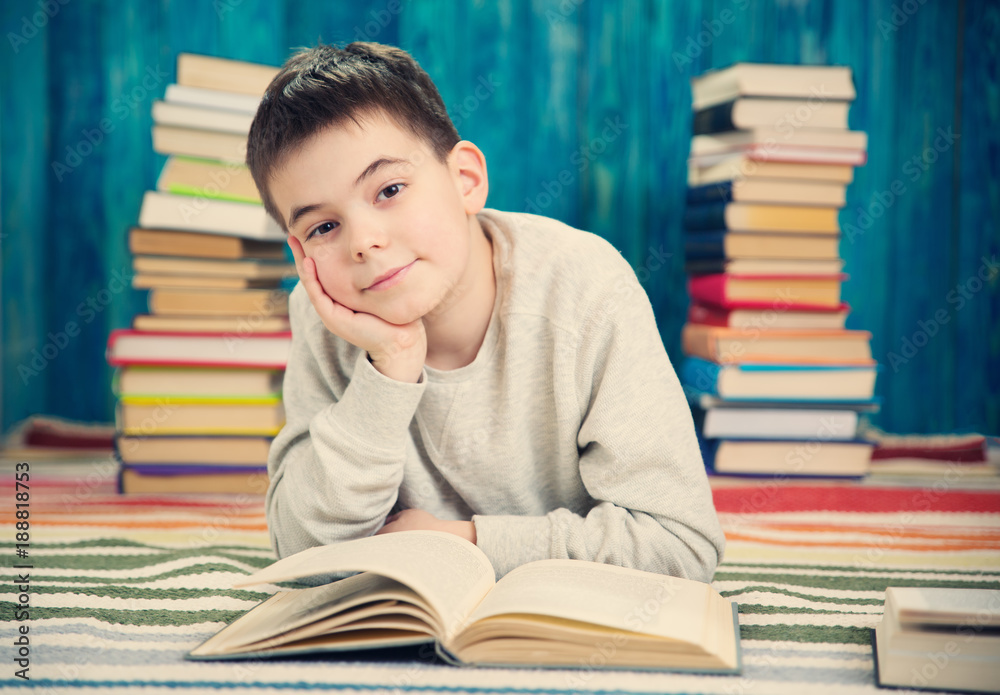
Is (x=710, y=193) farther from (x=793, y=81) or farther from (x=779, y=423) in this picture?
(x=779, y=423)

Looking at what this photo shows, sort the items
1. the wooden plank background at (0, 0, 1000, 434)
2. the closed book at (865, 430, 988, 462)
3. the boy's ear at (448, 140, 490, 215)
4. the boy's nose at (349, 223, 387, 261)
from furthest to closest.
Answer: the wooden plank background at (0, 0, 1000, 434), the closed book at (865, 430, 988, 462), the boy's ear at (448, 140, 490, 215), the boy's nose at (349, 223, 387, 261)

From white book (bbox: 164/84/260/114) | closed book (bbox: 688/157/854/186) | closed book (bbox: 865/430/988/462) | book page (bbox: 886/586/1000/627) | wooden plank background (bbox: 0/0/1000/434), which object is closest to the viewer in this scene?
book page (bbox: 886/586/1000/627)

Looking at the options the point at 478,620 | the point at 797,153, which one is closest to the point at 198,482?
the point at 478,620

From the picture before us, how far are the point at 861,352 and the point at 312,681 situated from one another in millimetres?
1419

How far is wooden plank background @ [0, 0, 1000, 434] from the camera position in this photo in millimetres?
2043

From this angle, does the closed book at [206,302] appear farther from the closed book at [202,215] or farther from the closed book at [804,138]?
the closed book at [804,138]

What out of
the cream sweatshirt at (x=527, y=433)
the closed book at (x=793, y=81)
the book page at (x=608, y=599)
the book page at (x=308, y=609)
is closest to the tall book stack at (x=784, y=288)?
the closed book at (x=793, y=81)

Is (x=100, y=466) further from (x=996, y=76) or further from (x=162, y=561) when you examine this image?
(x=996, y=76)

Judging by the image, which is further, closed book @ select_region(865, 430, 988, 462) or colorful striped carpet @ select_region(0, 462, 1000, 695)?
closed book @ select_region(865, 430, 988, 462)

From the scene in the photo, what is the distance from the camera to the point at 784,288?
1.77 m

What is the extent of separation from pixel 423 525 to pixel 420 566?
0.24 meters

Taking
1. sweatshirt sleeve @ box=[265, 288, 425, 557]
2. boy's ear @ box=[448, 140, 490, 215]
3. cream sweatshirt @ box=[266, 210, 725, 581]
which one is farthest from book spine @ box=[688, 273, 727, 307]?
sweatshirt sleeve @ box=[265, 288, 425, 557]

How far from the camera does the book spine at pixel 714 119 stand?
1.75 m

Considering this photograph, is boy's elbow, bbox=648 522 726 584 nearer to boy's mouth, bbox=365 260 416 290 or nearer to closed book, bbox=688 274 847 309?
boy's mouth, bbox=365 260 416 290
